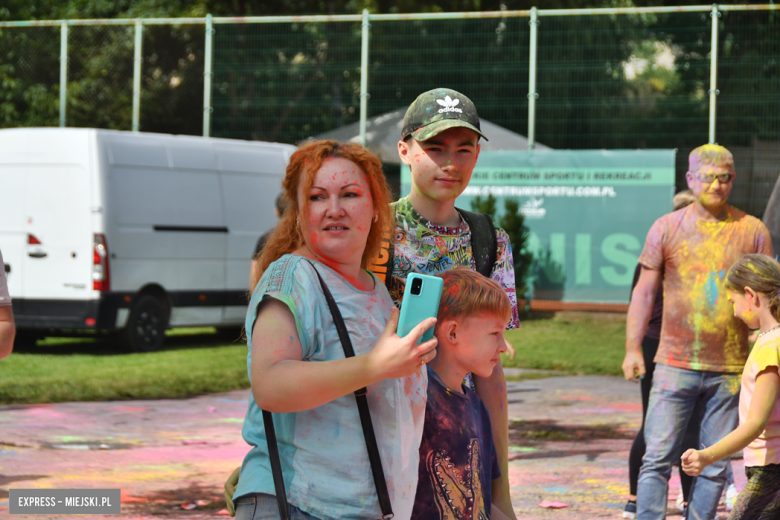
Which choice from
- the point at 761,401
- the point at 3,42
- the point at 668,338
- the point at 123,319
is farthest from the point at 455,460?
the point at 3,42

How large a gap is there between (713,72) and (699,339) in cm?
977

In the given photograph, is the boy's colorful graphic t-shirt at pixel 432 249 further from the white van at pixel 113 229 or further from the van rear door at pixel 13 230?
the van rear door at pixel 13 230

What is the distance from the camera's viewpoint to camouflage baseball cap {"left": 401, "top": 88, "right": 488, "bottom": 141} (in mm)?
3064

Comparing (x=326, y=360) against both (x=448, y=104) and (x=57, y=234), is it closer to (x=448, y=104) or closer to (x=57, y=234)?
(x=448, y=104)

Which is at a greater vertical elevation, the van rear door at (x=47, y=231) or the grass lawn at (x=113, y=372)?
the van rear door at (x=47, y=231)

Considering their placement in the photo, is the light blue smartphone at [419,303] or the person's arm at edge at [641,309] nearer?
the light blue smartphone at [419,303]

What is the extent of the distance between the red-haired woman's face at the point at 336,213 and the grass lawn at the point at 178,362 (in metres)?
7.36

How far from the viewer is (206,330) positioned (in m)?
15.8

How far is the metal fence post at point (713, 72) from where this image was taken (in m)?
13.3

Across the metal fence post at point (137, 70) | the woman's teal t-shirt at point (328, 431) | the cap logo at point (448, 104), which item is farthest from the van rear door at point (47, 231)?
the woman's teal t-shirt at point (328, 431)

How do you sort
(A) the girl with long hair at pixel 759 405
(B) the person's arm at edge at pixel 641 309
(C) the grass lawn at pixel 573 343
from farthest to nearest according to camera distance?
(C) the grass lawn at pixel 573 343
(B) the person's arm at edge at pixel 641 309
(A) the girl with long hair at pixel 759 405

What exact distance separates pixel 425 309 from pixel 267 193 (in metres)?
11.9

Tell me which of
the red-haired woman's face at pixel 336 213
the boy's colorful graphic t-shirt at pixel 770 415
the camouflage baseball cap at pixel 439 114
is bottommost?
the boy's colorful graphic t-shirt at pixel 770 415

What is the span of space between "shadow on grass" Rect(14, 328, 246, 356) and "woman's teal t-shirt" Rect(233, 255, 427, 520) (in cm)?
963
